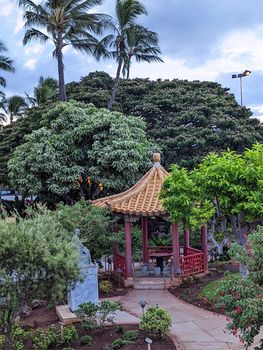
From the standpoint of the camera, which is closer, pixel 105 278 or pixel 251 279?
pixel 251 279

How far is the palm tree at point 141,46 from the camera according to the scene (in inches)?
1116

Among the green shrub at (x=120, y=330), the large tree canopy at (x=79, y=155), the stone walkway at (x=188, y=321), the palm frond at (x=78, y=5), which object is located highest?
the palm frond at (x=78, y=5)

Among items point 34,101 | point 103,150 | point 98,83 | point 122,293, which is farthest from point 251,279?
point 34,101

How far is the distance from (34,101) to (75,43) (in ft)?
65.0

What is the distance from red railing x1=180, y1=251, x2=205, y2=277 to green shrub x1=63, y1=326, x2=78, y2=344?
230 inches

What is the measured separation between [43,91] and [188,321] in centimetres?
3198

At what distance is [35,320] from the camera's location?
39.0 feet

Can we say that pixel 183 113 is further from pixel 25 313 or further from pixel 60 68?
pixel 25 313

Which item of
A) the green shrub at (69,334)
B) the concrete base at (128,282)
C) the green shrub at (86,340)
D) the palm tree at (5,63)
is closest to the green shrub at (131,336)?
the green shrub at (86,340)

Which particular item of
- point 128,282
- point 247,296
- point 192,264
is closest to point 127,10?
point 192,264

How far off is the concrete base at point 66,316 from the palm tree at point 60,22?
15811mm

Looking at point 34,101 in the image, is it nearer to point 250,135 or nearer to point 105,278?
point 250,135

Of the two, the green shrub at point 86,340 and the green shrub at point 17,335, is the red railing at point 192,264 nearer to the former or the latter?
the green shrub at point 86,340

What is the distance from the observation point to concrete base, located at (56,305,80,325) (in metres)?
11.0
